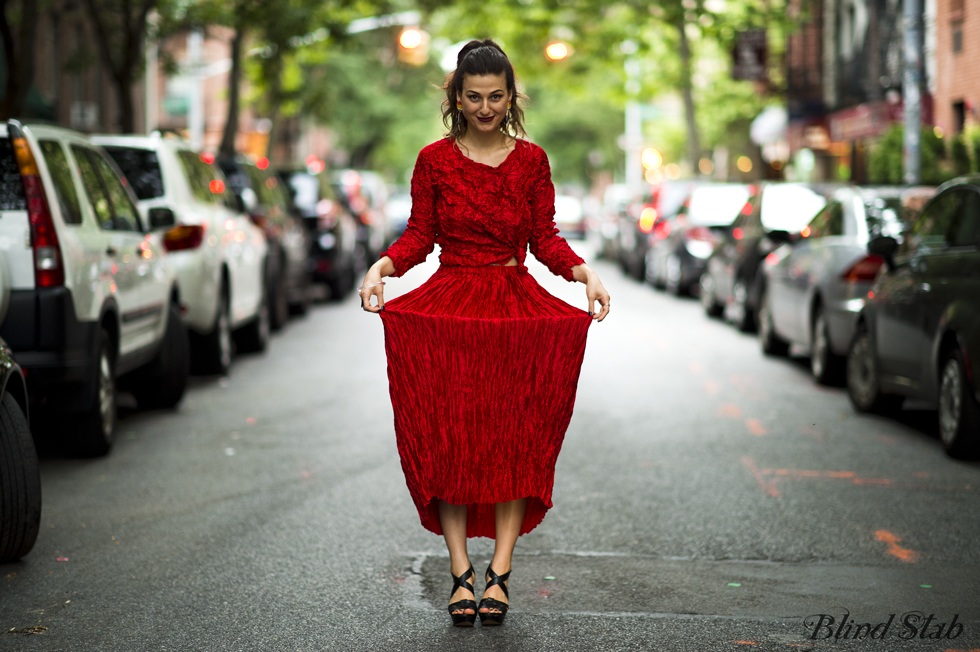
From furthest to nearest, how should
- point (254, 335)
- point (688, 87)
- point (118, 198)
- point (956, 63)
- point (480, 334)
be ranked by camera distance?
point (688, 87) → point (956, 63) → point (254, 335) → point (118, 198) → point (480, 334)

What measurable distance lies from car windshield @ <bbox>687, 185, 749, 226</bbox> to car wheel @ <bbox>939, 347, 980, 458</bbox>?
11814mm

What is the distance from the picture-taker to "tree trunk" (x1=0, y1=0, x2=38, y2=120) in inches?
524

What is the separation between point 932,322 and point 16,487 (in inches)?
211

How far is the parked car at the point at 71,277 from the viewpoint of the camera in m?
7.28

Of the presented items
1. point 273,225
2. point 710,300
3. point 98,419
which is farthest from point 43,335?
point 710,300

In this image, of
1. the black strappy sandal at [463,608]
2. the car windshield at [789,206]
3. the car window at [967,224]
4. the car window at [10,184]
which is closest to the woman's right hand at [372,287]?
the black strappy sandal at [463,608]

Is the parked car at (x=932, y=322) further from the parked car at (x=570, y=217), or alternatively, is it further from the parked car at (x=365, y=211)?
the parked car at (x=570, y=217)

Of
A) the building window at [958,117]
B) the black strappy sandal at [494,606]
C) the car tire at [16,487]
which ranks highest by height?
the building window at [958,117]

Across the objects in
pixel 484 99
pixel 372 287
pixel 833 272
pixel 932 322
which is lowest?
pixel 932 322

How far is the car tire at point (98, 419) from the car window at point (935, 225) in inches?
197

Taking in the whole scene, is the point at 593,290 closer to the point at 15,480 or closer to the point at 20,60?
the point at 15,480

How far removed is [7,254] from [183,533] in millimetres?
1983

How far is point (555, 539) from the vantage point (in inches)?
241

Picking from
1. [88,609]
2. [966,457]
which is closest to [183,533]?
[88,609]
